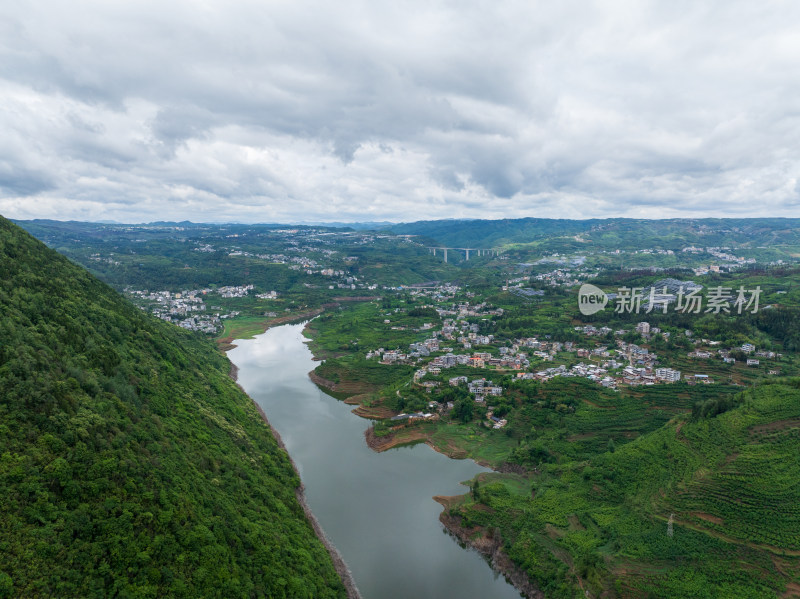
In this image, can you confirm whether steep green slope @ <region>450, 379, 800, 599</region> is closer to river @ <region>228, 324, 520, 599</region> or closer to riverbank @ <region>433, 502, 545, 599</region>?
riverbank @ <region>433, 502, 545, 599</region>

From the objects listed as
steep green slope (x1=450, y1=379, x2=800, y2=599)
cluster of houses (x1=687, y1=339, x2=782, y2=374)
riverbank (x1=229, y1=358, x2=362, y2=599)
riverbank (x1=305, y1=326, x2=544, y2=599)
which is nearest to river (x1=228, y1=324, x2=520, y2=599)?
riverbank (x1=229, y1=358, x2=362, y2=599)

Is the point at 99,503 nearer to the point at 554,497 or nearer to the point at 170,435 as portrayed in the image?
the point at 170,435

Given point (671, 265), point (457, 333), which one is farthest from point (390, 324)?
point (671, 265)

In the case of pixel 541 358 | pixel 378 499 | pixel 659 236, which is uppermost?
pixel 659 236

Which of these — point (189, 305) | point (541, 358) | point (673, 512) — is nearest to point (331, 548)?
point (673, 512)

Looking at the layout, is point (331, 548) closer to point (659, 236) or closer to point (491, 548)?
point (491, 548)

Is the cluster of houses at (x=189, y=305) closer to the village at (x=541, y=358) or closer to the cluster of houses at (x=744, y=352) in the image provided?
the village at (x=541, y=358)
